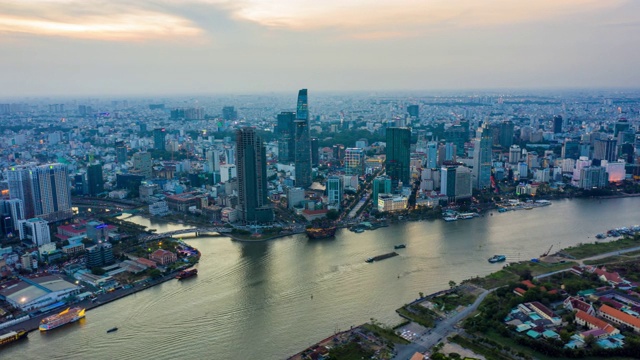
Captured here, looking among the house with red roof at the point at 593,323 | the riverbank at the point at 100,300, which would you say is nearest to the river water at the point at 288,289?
the riverbank at the point at 100,300

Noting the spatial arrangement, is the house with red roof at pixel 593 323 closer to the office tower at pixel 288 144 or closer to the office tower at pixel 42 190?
the office tower at pixel 42 190

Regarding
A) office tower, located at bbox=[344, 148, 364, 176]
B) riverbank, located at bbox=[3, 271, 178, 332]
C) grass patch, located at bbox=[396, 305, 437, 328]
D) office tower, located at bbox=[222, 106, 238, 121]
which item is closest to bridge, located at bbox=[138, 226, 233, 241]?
riverbank, located at bbox=[3, 271, 178, 332]

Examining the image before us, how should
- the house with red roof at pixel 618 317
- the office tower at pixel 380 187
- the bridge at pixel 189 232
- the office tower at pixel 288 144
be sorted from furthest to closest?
1. the office tower at pixel 288 144
2. the office tower at pixel 380 187
3. the bridge at pixel 189 232
4. the house with red roof at pixel 618 317

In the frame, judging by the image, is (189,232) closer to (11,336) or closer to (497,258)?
(11,336)

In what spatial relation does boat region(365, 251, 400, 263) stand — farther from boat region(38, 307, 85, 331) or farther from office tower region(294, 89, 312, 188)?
office tower region(294, 89, 312, 188)

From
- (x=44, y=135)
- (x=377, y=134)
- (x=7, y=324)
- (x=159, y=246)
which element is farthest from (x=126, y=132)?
(x=7, y=324)

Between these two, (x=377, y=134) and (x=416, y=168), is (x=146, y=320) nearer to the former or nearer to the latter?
(x=416, y=168)
